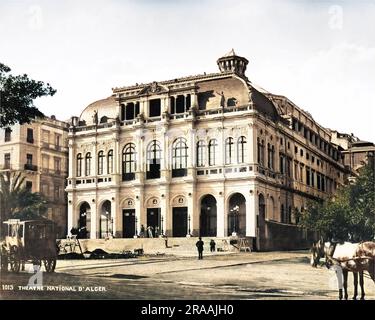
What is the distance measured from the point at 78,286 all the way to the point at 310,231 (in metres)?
5.05

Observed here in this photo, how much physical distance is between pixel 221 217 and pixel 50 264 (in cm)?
406

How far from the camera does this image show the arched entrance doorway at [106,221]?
1619 centimetres

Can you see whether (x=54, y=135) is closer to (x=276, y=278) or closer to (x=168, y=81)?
(x=168, y=81)

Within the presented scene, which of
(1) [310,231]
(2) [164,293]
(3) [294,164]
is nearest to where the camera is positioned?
(2) [164,293]

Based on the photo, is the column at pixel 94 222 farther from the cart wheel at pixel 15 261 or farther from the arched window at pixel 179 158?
the arched window at pixel 179 158

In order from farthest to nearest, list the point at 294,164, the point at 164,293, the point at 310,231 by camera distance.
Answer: the point at 294,164 < the point at 310,231 < the point at 164,293

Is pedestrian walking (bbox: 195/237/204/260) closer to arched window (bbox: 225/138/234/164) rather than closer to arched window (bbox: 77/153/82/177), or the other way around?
arched window (bbox: 225/138/234/164)

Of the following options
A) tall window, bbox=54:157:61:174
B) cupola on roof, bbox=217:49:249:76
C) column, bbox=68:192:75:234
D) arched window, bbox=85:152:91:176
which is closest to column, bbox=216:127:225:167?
cupola on roof, bbox=217:49:249:76

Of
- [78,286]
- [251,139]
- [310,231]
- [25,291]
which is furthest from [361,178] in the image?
[25,291]

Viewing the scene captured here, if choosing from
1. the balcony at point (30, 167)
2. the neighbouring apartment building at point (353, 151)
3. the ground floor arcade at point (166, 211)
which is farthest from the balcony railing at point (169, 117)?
the neighbouring apartment building at point (353, 151)

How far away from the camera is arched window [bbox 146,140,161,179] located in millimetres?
16069

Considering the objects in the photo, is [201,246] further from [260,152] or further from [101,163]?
[101,163]

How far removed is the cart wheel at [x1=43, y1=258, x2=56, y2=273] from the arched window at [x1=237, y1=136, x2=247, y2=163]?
4808mm

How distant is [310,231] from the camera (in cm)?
1452
